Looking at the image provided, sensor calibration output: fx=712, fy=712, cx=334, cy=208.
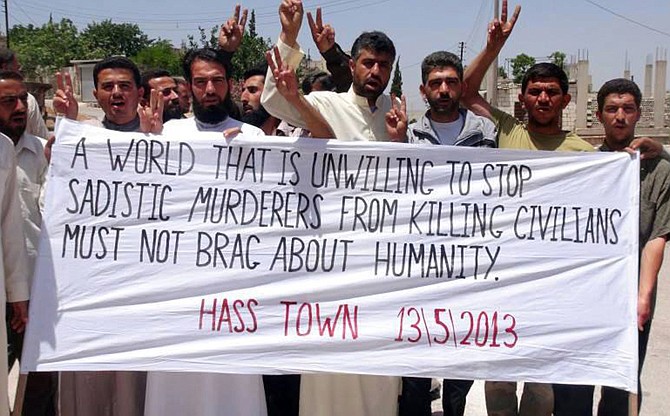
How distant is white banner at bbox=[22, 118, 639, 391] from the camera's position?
3.32m

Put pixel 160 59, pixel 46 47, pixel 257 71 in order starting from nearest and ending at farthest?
pixel 257 71 < pixel 46 47 < pixel 160 59

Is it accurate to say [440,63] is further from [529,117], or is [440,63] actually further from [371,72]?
[529,117]

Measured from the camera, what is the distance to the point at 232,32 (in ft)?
14.3

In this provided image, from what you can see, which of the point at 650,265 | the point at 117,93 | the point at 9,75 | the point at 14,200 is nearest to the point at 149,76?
the point at 117,93

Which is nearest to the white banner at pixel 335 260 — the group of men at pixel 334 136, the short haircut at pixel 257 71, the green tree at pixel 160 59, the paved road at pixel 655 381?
the group of men at pixel 334 136

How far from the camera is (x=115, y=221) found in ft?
11.1

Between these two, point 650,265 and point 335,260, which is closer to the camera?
point 335,260

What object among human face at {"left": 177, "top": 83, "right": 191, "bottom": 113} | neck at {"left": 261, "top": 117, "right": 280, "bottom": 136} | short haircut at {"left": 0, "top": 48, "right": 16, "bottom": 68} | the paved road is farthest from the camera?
human face at {"left": 177, "top": 83, "right": 191, "bottom": 113}

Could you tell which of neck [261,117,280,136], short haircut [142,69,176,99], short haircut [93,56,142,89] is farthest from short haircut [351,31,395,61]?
short haircut [142,69,176,99]

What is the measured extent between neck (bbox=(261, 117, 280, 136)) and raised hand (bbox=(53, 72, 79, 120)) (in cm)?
168

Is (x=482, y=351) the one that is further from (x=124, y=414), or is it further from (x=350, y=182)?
(x=124, y=414)

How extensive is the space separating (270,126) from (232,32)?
89 cm

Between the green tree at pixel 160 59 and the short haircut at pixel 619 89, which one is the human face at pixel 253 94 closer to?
the short haircut at pixel 619 89

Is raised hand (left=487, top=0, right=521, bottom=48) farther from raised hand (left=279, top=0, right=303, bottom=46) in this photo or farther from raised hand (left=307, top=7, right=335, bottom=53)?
raised hand (left=279, top=0, right=303, bottom=46)
